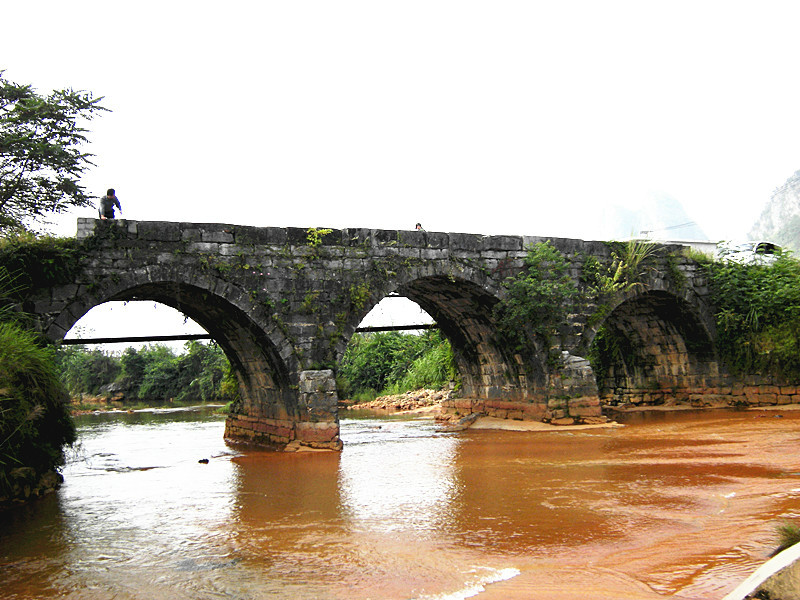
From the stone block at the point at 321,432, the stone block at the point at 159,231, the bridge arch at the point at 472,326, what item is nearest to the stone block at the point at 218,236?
the stone block at the point at 159,231

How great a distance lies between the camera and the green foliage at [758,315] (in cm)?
1426

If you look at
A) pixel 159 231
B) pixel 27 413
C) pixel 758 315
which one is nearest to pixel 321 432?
pixel 159 231

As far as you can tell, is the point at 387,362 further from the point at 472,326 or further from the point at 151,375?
the point at 472,326

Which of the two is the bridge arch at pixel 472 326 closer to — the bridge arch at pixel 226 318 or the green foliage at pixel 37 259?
the bridge arch at pixel 226 318

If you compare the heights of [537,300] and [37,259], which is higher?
[37,259]

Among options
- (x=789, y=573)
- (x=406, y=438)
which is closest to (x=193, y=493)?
(x=406, y=438)

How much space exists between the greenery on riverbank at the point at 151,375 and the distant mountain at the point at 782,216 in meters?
55.1

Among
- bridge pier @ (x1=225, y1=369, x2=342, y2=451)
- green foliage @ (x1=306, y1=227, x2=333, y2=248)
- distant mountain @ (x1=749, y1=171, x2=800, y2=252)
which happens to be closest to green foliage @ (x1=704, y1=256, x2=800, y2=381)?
green foliage @ (x1=306, y1=227, x2=333, y2=248)

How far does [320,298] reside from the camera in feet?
35.7

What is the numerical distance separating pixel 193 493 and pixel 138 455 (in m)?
4.30

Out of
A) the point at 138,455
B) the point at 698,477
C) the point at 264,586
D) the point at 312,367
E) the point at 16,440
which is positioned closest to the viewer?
the point at 264,586

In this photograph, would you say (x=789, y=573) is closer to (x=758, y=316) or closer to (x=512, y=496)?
(x=512, y=496)

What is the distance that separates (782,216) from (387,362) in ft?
191

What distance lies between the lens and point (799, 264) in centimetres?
1522
